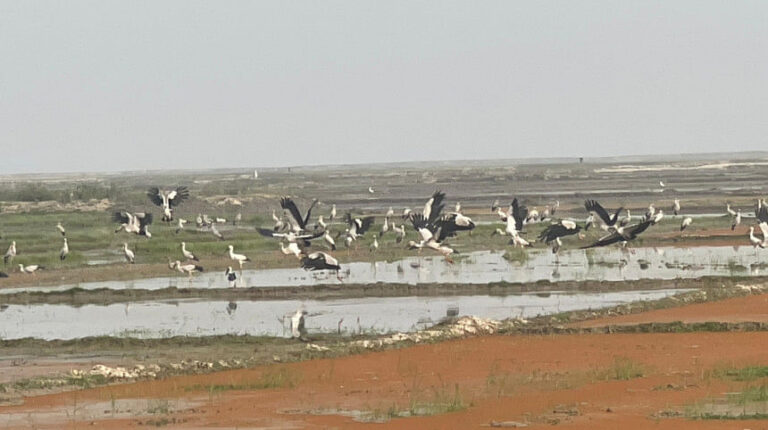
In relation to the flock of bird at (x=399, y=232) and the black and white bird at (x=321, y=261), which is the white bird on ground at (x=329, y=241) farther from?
the black and white bird at (x=321, y=261)

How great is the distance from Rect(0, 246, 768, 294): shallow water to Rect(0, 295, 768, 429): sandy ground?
1102cm

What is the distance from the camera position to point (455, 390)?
611 inches

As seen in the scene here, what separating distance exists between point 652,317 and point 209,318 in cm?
773

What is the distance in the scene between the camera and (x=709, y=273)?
100ft

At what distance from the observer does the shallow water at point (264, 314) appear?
2327cm

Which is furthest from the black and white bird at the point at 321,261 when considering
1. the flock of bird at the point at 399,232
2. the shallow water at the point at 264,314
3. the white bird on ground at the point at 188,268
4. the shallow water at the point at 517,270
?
the white bird on ground at the point at 188,268

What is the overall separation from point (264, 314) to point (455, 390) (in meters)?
10.6

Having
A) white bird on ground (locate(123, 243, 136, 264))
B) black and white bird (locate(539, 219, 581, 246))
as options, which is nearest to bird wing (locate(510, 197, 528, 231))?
black and white bird (locate(539, 219, 581, 246))

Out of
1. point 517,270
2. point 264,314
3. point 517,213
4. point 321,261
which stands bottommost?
point 517,270

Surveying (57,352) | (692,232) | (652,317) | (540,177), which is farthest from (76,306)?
(540,177)

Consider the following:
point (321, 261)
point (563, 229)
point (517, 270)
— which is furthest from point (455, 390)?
point (517, 270)

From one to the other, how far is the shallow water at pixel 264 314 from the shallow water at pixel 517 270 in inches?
122

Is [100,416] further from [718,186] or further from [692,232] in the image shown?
[718,186]

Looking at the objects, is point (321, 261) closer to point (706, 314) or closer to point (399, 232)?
point (706, 314)
